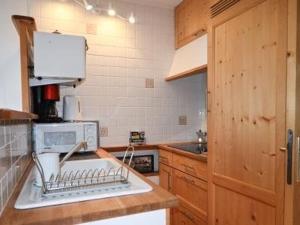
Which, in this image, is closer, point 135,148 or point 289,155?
point 289,155

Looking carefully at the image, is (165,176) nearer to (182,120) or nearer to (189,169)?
(189,169)

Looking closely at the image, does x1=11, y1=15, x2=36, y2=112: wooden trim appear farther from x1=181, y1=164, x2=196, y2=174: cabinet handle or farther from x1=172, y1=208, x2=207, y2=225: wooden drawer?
x1=172, y1=208, x2=207, y2=225: wooden drawer

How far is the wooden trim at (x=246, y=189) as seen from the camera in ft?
4.35

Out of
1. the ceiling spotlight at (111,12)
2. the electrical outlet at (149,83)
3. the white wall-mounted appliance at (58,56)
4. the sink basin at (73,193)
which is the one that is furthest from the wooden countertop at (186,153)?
the ceiling spotlight at (111,12)

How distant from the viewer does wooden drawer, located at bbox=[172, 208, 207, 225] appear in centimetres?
209

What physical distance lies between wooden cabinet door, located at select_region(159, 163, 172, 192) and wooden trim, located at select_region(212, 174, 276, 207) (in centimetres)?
86

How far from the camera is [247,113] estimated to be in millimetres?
1479

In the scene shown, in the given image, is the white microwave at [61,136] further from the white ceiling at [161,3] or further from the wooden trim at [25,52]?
the white ceiling at [161,3]

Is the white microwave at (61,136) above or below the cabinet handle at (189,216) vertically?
above

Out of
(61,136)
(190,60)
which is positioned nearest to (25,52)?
(61,136)

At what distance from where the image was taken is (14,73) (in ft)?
6.37

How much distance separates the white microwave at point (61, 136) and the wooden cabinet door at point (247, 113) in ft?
3.14

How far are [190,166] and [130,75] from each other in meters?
1.22

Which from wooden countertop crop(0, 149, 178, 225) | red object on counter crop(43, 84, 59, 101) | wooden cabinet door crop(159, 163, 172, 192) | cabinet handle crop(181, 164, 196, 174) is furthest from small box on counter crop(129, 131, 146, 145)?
wooden countertop crop(0, 149, 178, 225)
